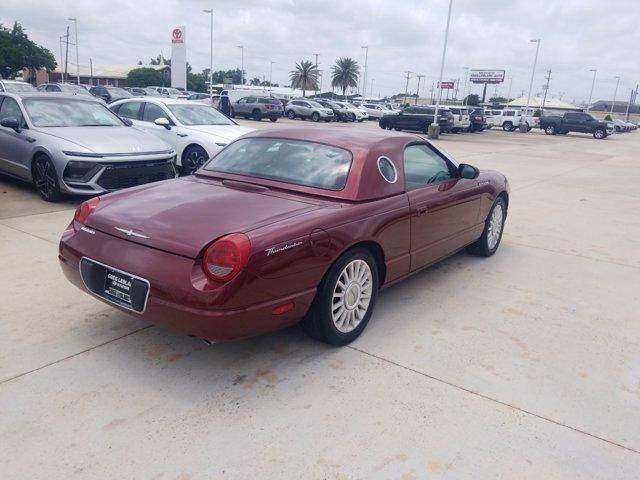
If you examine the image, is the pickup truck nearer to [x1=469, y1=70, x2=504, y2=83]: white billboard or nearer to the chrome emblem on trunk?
[x1=469, y1=70, x2=504, y2=83]: white billboard

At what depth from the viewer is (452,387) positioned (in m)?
3.14

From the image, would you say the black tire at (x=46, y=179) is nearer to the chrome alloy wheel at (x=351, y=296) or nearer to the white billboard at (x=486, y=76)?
the chrome alloy wheel at (x=351, y=296)

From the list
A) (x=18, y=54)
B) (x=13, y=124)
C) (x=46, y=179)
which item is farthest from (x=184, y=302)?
(x=18, y=54)

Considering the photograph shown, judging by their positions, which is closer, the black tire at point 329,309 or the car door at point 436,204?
the black tire at point 329,309

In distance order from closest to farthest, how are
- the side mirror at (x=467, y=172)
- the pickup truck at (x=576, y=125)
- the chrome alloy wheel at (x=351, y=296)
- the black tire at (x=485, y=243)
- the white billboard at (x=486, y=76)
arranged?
1. the chrome alloy wheel at (x=351, y=296)
2. the side mirror at (x=467, y=172)
3. the black tire at (x=485, y=243)
4. the pickup truck at (x=576, y=125)
5. the white billboard at (x=486, y=76)

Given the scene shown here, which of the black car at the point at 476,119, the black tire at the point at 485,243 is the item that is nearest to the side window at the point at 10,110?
the black tire at the point at 485,243

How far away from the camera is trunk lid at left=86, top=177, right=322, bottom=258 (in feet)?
9.75

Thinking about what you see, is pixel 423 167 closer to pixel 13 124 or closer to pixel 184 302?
pixel 184 302

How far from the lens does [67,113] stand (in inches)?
312

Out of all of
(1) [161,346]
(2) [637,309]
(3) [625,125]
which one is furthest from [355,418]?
(3) [625,125]

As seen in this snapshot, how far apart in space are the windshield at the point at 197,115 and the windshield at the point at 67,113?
1.44m

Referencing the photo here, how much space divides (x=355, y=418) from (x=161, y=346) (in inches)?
56.3

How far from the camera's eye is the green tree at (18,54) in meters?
50.3

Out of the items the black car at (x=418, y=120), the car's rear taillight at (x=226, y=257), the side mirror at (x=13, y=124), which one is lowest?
the car's rear taillight at (x=226, y=257)
